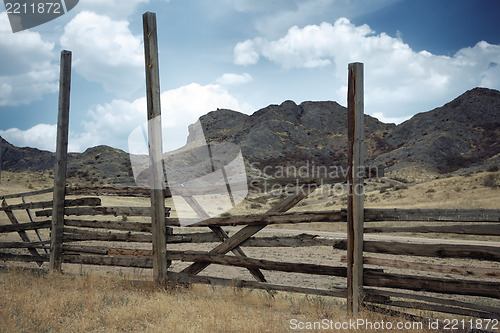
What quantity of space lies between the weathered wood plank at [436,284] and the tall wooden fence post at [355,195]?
22 centimetres

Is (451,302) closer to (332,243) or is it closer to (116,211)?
(332,243)

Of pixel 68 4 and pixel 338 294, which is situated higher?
pixel 68 4

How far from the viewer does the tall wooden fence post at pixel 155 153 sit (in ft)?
20.1

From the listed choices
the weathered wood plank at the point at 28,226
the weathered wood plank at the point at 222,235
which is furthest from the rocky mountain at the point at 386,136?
the weathered wood plank at the point at 28,226

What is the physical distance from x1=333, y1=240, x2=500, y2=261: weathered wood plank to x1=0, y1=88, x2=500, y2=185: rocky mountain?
49667 millimetres

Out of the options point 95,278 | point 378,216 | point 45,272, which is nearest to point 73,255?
point 45,272

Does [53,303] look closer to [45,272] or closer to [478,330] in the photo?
[45,272]

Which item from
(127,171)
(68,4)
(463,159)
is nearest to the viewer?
(68,4)

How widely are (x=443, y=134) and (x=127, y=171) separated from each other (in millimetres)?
62847

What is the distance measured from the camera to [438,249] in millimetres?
4602

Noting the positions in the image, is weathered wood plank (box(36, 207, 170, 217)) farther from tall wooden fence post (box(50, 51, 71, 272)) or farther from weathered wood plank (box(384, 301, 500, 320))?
weathered wood plank (box(384, 301, 500, 320))

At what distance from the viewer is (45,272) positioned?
24.0 feet

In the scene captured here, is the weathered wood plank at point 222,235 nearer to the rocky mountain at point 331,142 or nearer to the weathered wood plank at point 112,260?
the weathered wood plank at point 112,260

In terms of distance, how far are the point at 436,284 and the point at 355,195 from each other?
4.93 ft
